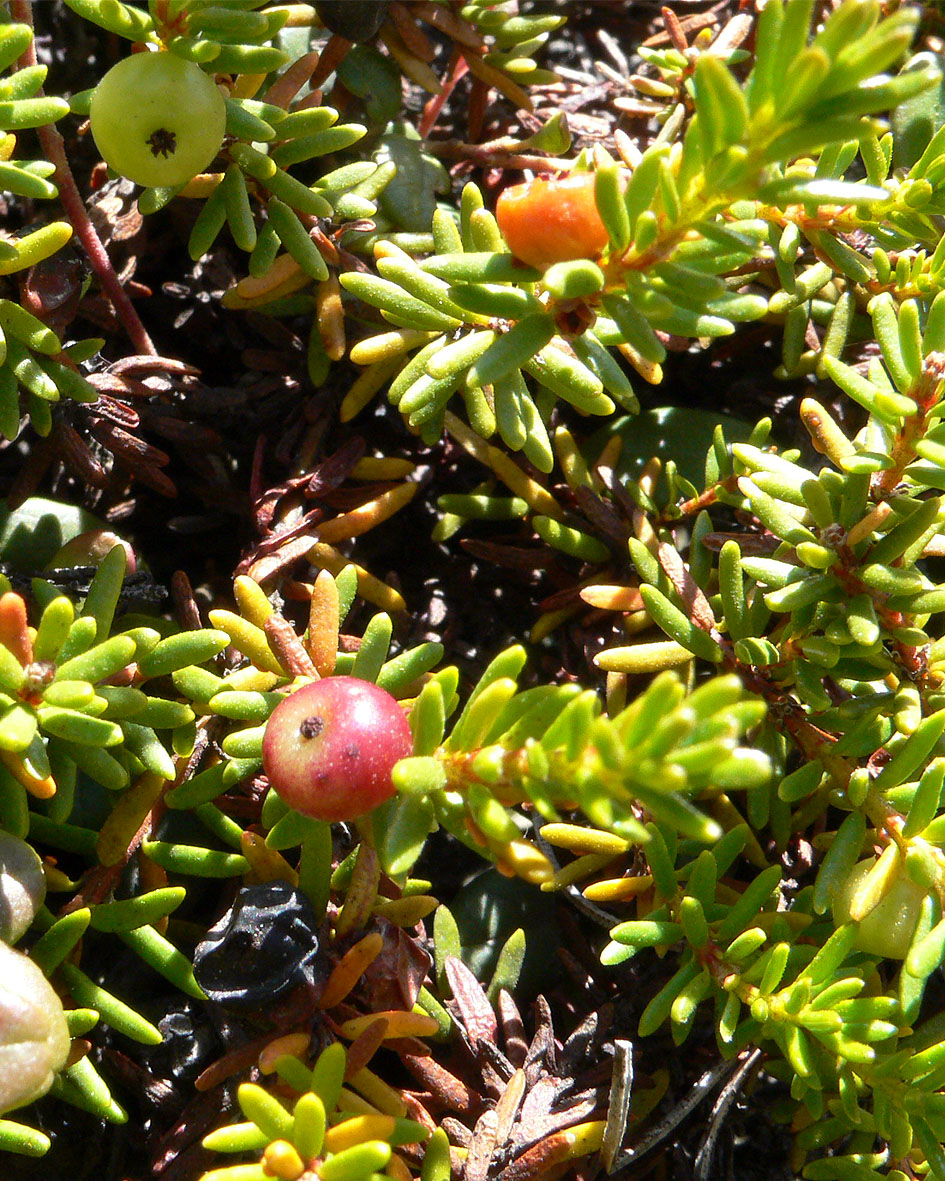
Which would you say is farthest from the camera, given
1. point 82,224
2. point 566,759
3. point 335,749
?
point 82,224

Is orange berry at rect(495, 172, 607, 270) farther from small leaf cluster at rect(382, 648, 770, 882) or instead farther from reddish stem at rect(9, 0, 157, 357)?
reddish stem at rect(9, 0, 157, 357)

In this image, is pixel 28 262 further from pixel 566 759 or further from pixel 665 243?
pixel 566 759

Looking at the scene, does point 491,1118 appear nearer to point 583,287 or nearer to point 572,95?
point 583,287

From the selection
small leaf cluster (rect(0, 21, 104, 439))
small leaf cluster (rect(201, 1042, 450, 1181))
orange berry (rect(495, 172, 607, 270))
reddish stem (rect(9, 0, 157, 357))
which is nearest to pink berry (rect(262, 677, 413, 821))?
small leaf cluster (rect(201, 1042, 450, 1181))

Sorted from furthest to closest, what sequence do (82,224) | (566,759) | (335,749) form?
1. (82,224)
2. (335,749)
3. (566,759)

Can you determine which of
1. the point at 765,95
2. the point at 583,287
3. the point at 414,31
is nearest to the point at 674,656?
the point at 583,287

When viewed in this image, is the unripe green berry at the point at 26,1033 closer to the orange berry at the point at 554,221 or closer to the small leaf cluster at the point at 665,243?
the small leaf cluster at the point at 665,243

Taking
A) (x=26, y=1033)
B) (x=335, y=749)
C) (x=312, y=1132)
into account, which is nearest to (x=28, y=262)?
(x=335, y=749)
